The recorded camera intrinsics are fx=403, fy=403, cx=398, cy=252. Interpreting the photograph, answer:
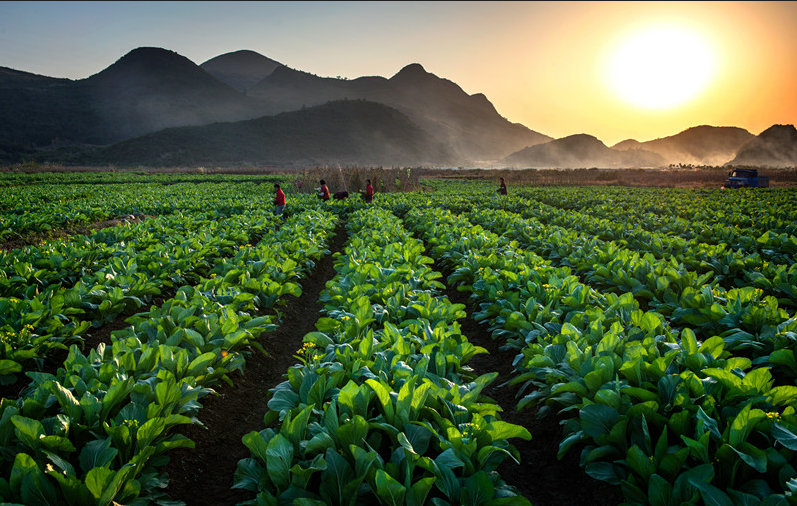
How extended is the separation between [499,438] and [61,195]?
3182 cm

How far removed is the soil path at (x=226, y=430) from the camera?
3.02 m

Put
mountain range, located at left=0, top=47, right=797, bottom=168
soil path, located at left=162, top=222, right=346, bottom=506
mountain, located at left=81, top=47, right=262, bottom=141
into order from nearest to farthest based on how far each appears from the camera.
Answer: soil path, located at left=162, top=222, right=346, bottom=506, mountain range, located at left=0, top=47, right=797, bottom=168, mountain, located at left=81, top=47, right=262, bottom=141

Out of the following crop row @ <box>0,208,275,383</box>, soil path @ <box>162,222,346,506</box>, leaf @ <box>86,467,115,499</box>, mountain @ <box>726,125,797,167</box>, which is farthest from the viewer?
mountain @ <box>726,125,797,167</box>

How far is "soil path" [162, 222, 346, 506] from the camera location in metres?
3.02

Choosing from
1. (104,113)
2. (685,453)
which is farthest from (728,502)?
(104,113)

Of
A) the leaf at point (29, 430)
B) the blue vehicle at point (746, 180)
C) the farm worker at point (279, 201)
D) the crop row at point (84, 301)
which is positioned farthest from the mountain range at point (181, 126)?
the leaf at point (29, 430)

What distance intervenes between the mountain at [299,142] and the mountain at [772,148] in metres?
136

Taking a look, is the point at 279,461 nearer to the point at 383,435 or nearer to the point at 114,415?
the point at 383,435

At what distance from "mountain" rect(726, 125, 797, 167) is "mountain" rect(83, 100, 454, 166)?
136 meters

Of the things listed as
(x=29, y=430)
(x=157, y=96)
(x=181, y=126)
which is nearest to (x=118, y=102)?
(x=157, y=96)

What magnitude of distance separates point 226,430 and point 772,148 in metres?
250

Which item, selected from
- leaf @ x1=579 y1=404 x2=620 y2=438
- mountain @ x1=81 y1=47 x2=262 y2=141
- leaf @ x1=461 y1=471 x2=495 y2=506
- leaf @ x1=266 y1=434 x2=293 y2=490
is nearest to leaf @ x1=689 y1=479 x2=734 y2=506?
leaf @ x1=579 y1=404 x2=620 y2=438

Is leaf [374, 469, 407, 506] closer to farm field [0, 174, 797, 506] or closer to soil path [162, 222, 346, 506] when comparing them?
farm field [0, 174, 797, 506]

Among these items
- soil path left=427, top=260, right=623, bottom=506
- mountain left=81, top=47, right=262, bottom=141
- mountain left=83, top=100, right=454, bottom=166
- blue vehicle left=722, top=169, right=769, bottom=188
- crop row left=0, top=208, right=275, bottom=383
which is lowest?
soil path left=427, top=260, right=623, bottom=506
